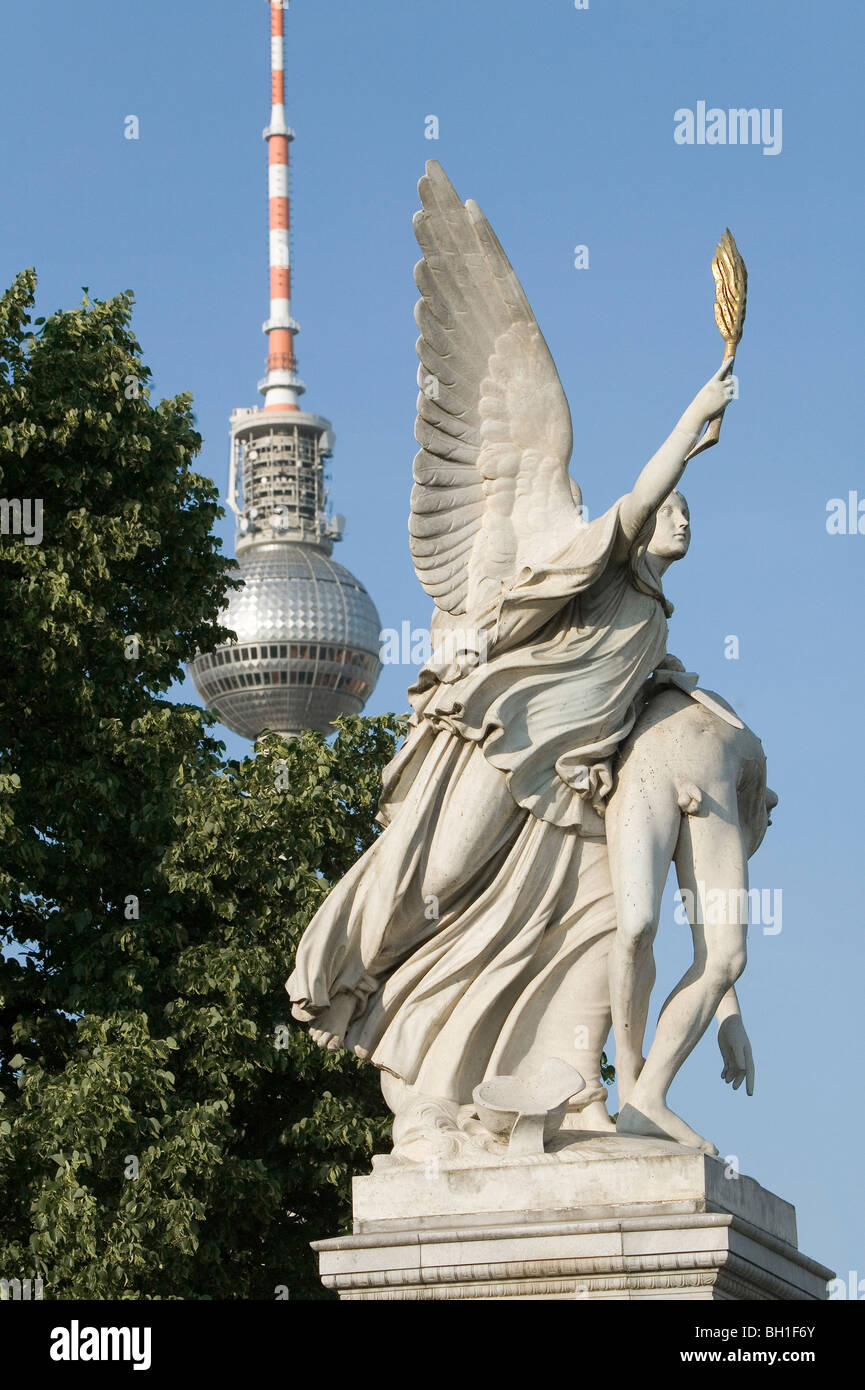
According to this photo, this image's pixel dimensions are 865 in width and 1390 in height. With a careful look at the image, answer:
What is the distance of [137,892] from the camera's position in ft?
70.0

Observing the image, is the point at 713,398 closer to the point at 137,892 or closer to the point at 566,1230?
the point at 566,1230

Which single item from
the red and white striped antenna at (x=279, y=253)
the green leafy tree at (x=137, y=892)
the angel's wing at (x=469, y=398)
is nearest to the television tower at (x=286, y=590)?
the red and white striped antenna at (x=279, y=253)

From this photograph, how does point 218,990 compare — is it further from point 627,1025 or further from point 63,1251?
point 627,1025

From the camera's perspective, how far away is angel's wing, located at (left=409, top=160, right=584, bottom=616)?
12297 millimetres

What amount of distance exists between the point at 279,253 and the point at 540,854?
102980 mm

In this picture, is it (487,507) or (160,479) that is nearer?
(487,507)

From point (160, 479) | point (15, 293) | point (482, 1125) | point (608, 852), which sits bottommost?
point (482, 1125)

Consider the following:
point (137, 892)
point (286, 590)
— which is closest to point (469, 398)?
point (137, 892)

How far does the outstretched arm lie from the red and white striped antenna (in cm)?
9752

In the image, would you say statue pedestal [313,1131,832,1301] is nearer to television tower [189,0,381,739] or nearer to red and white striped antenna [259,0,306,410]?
red and white striped antenna [259,0,306,410]

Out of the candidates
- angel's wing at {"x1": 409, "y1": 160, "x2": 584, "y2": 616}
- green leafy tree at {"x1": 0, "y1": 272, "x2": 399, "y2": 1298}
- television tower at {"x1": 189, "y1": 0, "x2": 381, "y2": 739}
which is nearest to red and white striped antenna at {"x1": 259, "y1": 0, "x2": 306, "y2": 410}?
television tower at {"x1": 189, "y1": 0, "x2": 381, "y2": 739}

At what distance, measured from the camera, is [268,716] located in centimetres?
12356
